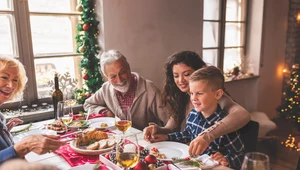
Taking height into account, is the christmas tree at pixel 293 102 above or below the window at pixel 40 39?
below

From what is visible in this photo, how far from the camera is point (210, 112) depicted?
1474 mm

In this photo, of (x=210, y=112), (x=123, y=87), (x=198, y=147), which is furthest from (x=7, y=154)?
(x=123, y=87)

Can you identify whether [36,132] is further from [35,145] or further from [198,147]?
[198,147]

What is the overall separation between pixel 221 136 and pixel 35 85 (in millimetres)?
1799

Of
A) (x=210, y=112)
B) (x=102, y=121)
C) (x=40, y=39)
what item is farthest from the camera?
(x=40, y=39)

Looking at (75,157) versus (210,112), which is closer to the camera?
(75,157)

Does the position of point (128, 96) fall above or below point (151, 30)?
below

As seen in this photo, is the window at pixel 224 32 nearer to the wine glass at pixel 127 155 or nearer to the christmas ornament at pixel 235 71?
the christmas ornament at pixel 235 71

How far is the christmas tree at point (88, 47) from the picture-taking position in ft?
8.21

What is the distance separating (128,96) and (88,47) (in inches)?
29.0

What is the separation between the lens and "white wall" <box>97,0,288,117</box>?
2.58 metres

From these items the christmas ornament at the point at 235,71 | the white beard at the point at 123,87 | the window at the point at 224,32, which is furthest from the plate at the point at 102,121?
the christmas ornament at the point at 235,71

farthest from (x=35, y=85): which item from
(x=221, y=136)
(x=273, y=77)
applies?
(x=273, y=77)

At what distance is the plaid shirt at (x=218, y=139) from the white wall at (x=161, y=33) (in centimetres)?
132
